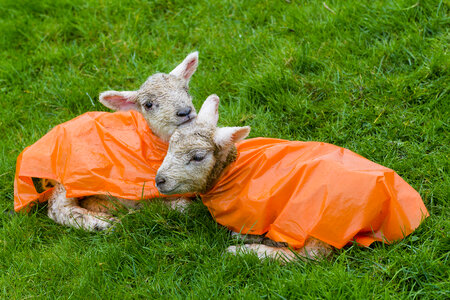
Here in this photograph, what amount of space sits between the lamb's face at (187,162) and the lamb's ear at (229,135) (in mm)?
79

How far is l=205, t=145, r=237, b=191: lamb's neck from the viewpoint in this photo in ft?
16.8

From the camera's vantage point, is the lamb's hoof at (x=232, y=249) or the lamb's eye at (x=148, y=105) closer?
the lamb's hoof at (x=232, y=249)

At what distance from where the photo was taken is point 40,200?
6.10 meters

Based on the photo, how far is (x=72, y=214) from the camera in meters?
5.70

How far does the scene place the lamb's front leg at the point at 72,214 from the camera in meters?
5.52

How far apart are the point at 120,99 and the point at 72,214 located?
4.60 feet

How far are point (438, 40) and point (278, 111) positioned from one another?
2205 millimetres

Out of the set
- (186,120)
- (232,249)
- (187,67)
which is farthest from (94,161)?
(232,249)

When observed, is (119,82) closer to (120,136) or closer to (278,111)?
(120,136)

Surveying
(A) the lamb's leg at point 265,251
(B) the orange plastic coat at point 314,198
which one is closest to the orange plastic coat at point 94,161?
(B) the orange plastic coat at point 314,198

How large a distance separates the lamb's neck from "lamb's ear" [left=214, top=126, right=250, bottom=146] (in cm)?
14

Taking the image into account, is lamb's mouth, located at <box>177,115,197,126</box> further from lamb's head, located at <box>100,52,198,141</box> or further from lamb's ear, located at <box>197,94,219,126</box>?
lamb's ear, located at <box>197,94,219,126</box>

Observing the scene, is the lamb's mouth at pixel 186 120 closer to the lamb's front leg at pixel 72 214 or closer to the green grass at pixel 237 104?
the green grass at pixel 237 104

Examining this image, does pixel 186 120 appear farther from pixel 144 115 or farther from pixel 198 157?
pixel 198 157
